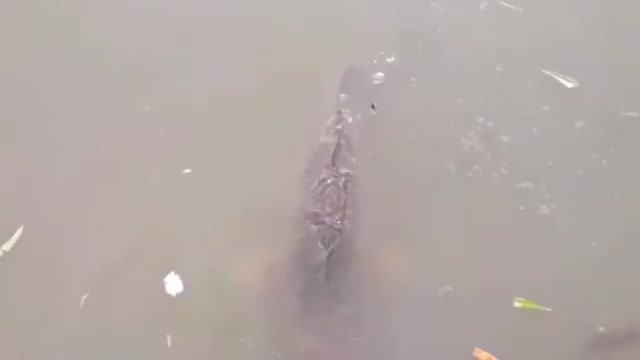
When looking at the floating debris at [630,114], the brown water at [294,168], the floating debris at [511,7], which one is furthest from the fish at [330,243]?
the floating debris at [630,114]

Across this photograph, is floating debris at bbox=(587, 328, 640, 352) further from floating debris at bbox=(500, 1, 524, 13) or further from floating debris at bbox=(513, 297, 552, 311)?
floating debris at bbox=(500, 1, 524, 13)

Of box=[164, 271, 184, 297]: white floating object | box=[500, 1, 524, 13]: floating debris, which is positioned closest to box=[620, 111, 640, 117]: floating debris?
box=[500, 1, 524, 13]: floating debris

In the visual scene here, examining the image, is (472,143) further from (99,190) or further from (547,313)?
(99,190)

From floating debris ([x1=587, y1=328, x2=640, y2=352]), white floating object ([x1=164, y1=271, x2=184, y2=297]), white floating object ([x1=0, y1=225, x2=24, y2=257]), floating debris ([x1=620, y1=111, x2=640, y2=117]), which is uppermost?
floating debris ([x1=620, y1=111, x2=640, y2=117])

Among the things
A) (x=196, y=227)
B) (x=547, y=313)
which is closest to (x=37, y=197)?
(x=196, y=227)

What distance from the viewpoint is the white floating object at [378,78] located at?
1894 millimetres

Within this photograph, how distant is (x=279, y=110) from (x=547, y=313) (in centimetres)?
65

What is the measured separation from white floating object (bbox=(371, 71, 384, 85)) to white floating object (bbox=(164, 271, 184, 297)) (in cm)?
55

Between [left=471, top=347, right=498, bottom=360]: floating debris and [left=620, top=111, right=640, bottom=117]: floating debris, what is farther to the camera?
[left=620, top=111, right=640, bottom=117]: floating debris

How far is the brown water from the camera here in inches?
68.6

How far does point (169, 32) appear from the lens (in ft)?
6.37

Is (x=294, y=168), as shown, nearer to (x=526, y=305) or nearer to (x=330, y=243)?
(x=330, y=243)

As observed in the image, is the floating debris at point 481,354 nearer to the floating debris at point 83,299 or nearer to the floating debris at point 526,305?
the floating debris at point 526,305

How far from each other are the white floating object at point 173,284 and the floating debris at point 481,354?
1.82 ft
